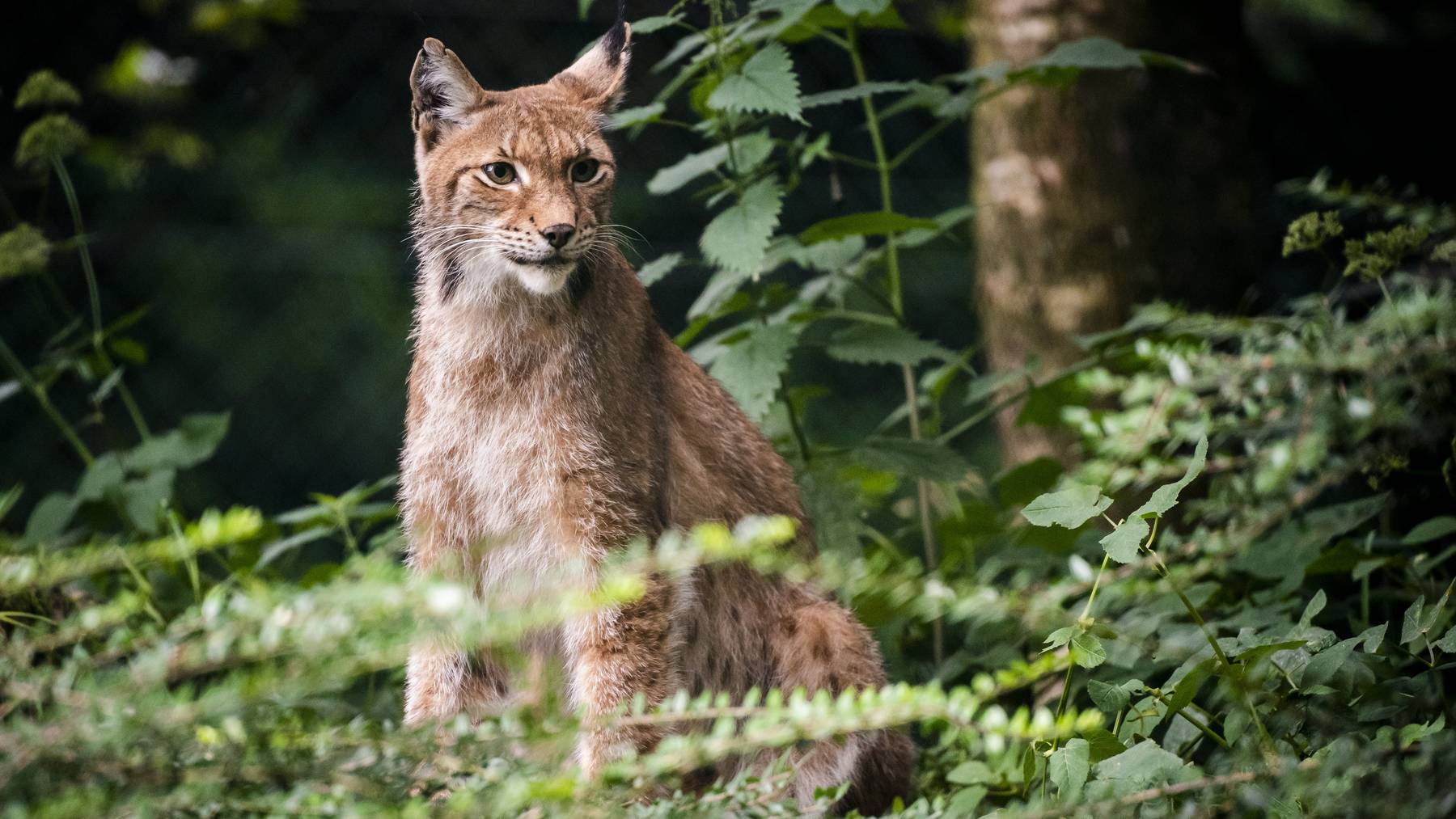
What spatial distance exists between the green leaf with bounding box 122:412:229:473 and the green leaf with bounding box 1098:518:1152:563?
2.83m

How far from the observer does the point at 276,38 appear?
6.15 m

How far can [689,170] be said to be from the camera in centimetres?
343

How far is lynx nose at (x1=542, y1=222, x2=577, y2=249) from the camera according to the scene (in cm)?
273

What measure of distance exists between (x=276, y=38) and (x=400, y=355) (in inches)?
60.8

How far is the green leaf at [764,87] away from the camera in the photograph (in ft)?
9.60

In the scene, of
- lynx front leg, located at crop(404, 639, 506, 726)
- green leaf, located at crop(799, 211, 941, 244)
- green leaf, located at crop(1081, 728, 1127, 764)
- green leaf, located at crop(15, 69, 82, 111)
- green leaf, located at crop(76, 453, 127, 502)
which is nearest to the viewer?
green leaf, located at crop(1081, 728, 1127, 764)

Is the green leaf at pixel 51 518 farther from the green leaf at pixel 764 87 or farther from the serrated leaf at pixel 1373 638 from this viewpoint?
the serrated leaf at pixel 1373 638

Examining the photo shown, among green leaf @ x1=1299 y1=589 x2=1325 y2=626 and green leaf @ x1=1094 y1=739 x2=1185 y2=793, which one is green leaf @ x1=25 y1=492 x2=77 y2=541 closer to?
green leaf @ x1=1094 y1=739 x2=1185 y2=793

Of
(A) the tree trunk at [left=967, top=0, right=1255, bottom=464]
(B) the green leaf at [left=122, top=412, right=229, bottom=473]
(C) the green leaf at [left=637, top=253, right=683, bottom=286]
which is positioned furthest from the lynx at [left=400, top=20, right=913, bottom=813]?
(A) the tree trunk at [left=967, top=0, right=1255, bottom=464]

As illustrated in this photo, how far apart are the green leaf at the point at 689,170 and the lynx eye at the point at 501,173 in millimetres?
643

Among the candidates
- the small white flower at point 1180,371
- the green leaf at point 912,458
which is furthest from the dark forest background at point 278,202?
the small white flower at point 1180,371

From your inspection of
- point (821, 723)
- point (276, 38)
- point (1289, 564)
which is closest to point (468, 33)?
point (276, 38)

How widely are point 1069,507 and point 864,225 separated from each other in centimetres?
138

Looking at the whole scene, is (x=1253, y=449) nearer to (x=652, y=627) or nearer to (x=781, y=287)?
(x=781, y=287)
